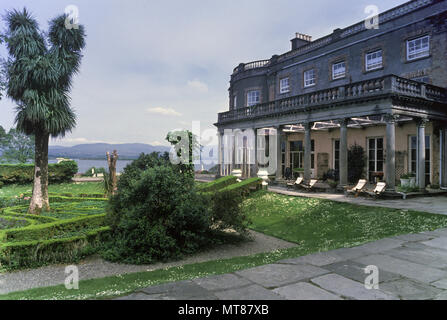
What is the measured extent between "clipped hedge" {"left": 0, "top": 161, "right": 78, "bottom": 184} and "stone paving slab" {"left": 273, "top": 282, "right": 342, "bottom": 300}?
29676 mm

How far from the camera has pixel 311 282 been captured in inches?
156

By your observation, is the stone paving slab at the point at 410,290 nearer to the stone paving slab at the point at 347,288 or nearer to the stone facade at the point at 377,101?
the stone paving slab at the point at 347,288

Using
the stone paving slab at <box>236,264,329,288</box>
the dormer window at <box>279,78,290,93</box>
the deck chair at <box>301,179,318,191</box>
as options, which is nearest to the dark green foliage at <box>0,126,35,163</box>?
the dormer window at <box>279,78,290,93</box>

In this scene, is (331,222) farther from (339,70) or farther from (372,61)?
(339,70)

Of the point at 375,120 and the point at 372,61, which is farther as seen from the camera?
the point at 372,61

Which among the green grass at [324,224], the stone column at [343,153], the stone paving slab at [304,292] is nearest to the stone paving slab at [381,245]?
the green grass at [324,224]

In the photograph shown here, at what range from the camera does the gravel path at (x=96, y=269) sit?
6.54m

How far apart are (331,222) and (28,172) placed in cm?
2778

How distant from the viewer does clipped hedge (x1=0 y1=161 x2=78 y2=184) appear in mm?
26938

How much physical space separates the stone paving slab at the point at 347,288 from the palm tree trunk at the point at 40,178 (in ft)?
41.9

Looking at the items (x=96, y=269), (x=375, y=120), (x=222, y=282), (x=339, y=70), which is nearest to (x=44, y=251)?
(x=96, y=269)

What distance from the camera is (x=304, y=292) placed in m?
3.63

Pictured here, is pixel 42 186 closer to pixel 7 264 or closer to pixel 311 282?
pixel 7 264

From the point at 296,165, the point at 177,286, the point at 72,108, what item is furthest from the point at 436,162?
the point at 72,108
